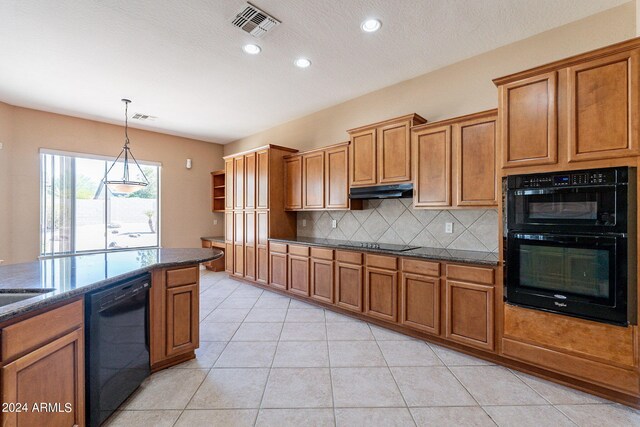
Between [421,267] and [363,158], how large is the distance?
1.55 metres

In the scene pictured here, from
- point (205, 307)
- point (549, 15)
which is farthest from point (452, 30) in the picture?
point (205, 307)

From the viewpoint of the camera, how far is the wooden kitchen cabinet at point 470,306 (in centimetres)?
240

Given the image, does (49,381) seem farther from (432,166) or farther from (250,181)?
(250,181)

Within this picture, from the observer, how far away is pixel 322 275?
3.76 metres

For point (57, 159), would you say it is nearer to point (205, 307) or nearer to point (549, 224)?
point (205, 307)

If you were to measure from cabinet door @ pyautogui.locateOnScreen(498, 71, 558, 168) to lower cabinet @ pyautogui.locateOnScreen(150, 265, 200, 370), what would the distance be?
2873mm

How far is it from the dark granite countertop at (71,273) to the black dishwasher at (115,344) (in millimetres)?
92

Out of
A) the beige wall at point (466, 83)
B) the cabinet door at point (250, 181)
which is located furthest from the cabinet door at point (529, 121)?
the cabinet door at point (250, 181)

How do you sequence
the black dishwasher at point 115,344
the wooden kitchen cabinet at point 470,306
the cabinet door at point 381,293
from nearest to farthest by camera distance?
the black dishwasher at point 115,344 < the wooden kitchen cabinet at point 470,306 < the cabinet door at point 381,293

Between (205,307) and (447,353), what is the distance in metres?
3.02

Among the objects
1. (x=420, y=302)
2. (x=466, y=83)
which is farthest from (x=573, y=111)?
(x=420, y=302)

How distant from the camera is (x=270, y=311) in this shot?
12.1 feet

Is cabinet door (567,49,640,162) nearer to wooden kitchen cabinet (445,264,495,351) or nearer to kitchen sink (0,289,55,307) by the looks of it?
wooden kitchen cabinet (445,264,495,351)

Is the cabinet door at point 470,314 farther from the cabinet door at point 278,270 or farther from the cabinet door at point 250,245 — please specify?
the cabinet door at point 250,245
